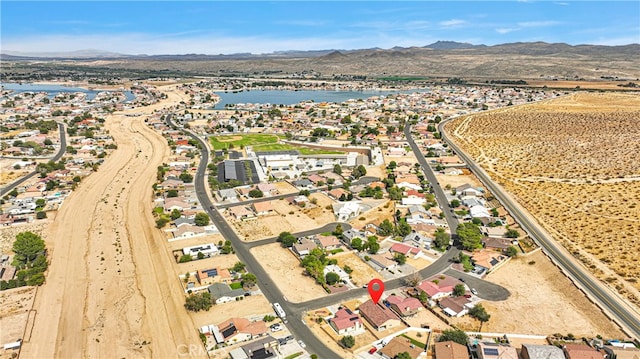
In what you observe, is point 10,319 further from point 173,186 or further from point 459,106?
point 459,106

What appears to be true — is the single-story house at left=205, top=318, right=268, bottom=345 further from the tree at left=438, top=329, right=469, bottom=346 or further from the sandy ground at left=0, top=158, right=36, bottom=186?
the sandy ground at left=0, top=158, right=36, bottom=186

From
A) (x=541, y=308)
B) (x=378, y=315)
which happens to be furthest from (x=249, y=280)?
(x=541, y=308)

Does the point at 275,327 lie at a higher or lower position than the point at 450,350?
lower

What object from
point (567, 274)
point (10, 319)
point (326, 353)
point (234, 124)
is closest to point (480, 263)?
point (567, 274)

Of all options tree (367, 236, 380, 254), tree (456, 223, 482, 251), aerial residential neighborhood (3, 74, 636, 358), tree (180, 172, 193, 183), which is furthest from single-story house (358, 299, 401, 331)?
tree (180, 172, 193, 183)

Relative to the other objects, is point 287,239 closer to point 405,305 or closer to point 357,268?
point 357,268

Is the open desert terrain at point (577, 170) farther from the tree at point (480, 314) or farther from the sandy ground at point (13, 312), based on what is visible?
the sandy ground at point (13, 312)
